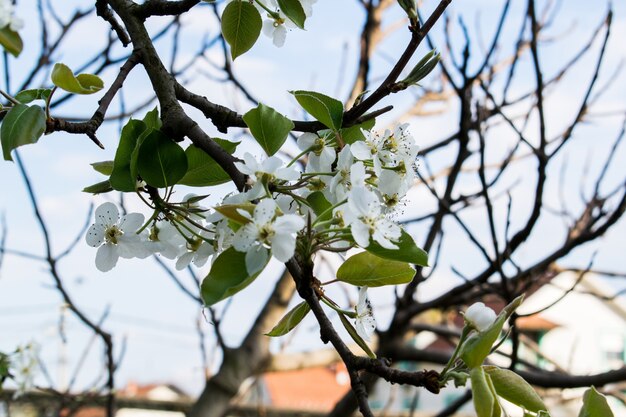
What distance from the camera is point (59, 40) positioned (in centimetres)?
204

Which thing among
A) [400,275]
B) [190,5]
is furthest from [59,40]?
[400,275]

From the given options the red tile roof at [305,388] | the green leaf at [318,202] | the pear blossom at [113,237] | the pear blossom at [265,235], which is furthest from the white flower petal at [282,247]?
the red tile roof at [305,388]

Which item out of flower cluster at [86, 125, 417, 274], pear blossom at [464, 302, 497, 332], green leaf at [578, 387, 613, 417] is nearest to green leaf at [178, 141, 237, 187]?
flower cluster at [86, 125, 417, 274]

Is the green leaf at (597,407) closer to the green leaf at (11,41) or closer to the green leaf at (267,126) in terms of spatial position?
the green leaf at (267,126)

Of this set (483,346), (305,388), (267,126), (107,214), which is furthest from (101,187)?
(305,388)

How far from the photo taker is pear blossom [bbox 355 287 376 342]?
26.1 inches

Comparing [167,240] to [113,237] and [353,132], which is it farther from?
[353,132]

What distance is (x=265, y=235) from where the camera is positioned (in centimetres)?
54

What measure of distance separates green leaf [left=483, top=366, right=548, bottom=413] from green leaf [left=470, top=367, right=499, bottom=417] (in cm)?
4

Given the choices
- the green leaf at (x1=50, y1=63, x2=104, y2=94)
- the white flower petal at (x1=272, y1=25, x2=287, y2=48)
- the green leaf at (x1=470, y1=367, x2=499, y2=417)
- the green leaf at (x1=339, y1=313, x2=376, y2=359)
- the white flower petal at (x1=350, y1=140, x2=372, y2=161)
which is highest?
the white flower petal at (x1=272, y1=25, x2=287, y2=48)

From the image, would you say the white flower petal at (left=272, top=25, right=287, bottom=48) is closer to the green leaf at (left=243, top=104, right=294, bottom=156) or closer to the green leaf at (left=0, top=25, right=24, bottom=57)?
the green leaf at (left=243, top=104, right=294, bottom=156)

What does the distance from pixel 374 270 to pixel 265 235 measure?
0.47ft

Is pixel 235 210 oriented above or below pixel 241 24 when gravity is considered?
below

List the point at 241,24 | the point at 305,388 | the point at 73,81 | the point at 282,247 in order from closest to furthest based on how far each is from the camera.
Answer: the point at 282,247
the point at 73,81
the point at 241,24
the point at 305,388
